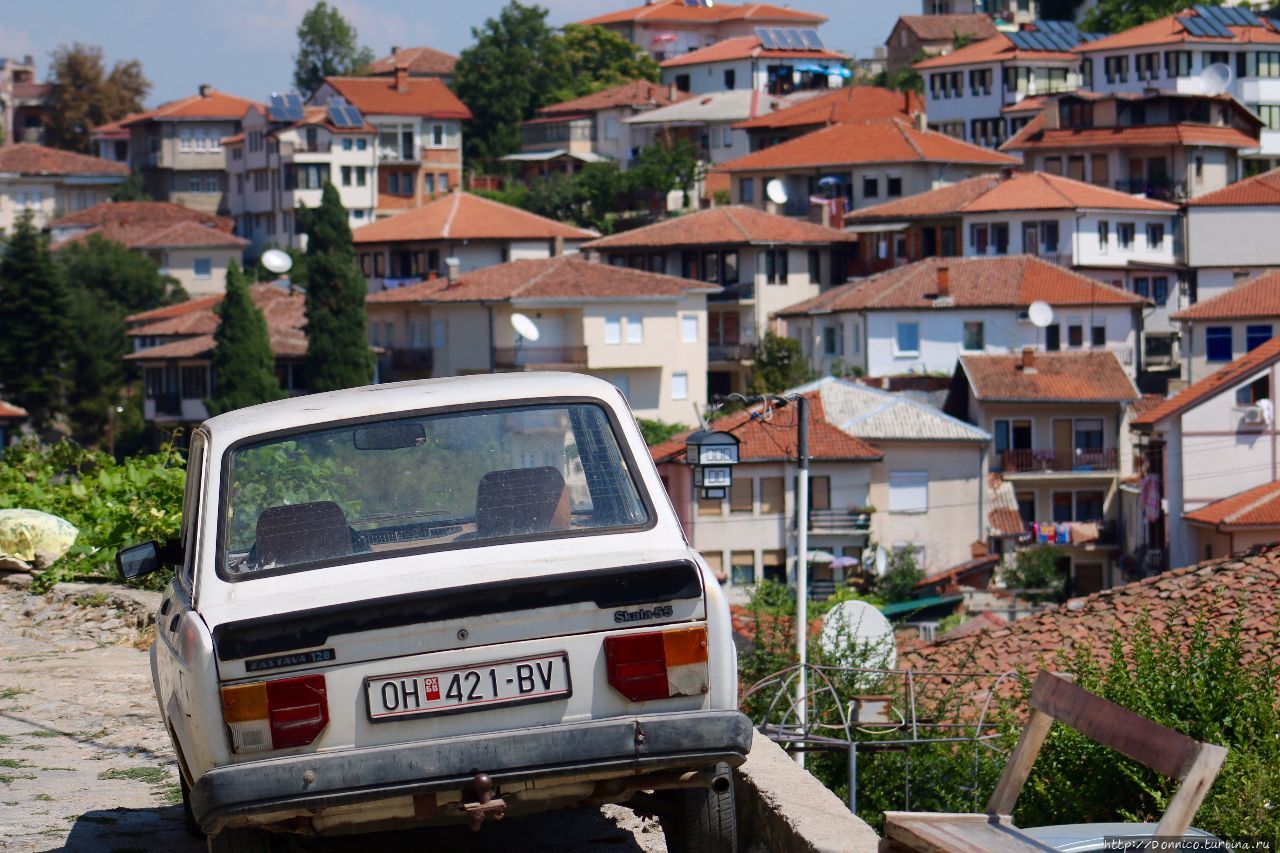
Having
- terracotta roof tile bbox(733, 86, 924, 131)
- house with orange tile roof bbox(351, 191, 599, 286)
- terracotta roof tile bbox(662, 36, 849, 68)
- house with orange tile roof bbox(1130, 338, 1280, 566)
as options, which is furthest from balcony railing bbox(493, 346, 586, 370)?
terracotta roof tile bbox(662, 36, 849, 68)

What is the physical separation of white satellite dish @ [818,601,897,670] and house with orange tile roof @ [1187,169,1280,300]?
53.9m

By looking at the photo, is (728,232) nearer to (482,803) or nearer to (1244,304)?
(1244,304)

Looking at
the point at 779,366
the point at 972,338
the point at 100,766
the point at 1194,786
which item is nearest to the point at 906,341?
the point at 972,338

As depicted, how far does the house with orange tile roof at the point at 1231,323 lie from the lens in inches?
2452

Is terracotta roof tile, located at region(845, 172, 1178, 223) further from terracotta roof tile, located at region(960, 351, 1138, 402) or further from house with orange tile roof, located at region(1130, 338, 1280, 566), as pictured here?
house with orange tile roof, located at region(1130, 338, 1280, 566)

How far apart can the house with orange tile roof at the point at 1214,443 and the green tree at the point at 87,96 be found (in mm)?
113740

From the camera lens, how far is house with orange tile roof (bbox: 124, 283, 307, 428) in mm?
73875

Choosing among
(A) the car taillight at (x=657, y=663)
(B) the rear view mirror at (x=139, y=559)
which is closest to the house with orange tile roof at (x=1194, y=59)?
(B) the rear view mirror at (x=139, y=559)

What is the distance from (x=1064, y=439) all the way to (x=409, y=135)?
193ft

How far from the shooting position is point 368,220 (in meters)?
107

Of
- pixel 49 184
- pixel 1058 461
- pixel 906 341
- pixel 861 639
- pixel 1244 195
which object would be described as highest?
pixel 49 184

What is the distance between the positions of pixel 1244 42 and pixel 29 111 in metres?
106

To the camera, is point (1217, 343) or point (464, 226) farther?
point (464, 226)

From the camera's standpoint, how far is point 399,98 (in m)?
112
